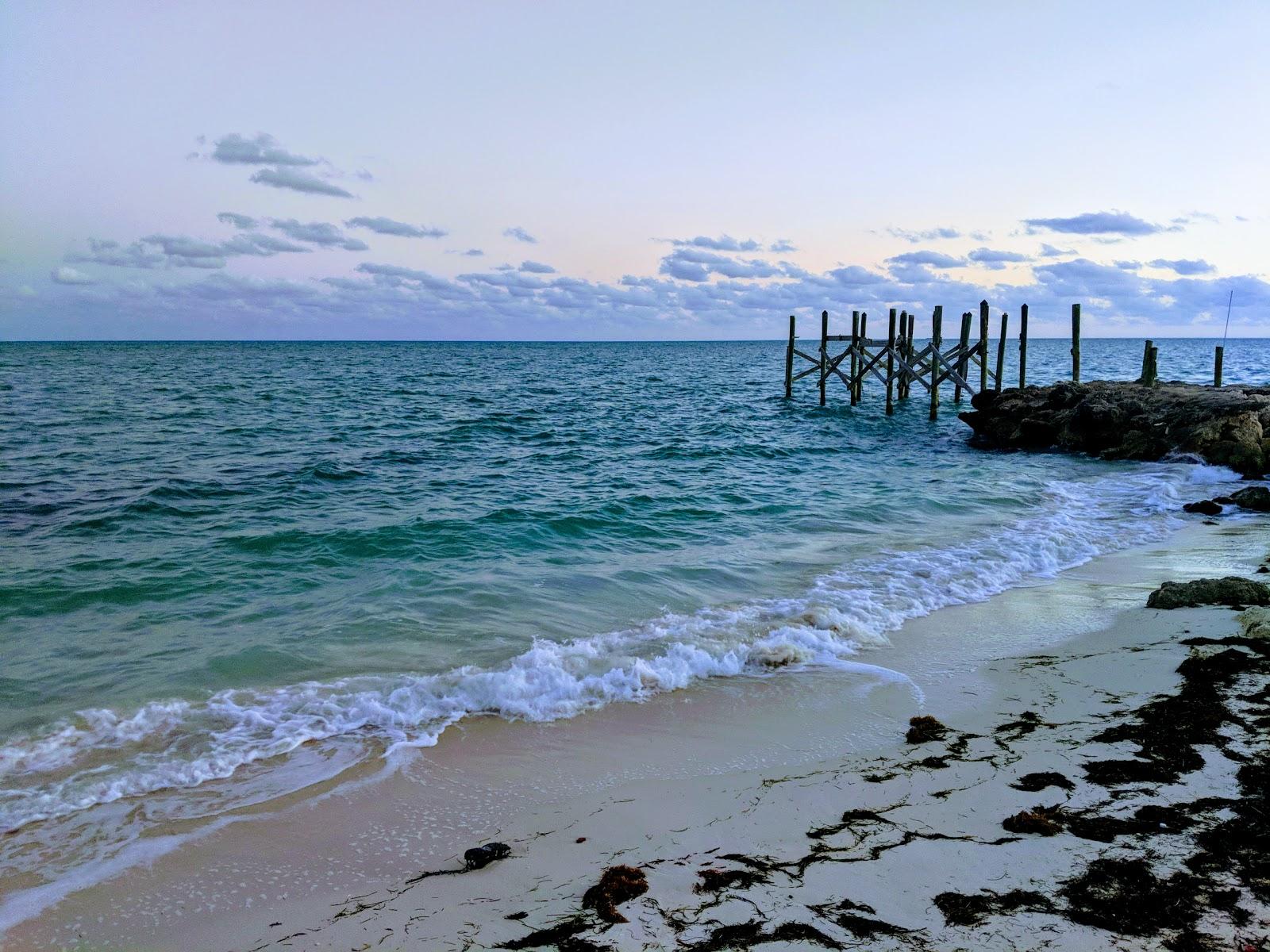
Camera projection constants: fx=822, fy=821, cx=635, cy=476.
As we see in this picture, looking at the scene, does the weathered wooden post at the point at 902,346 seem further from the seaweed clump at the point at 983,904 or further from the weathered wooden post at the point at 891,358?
the seaweed clump at the point at 983,904

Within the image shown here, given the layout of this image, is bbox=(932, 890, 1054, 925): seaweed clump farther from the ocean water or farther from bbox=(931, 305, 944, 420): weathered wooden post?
bbox=(931, 305, 944, 420): weathered wooden post

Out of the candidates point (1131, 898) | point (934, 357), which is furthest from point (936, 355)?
point (1131, 898)

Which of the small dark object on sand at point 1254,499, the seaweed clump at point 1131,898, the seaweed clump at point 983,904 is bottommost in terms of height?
the seaweed clump at point 983,904

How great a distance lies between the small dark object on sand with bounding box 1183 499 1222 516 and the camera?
1383 cm

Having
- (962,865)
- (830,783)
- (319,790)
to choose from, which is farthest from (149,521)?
(962,865)

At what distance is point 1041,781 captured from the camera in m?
4.75

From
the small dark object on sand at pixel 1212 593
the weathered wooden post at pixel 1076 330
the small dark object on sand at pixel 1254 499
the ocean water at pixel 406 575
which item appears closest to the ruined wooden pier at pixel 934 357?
the weathered wooden post at pixel 1076 330

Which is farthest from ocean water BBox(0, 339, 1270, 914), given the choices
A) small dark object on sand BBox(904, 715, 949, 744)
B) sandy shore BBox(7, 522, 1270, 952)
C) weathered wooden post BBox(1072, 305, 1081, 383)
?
weathered wooden post BBox(1072, 305, 1081, 383)

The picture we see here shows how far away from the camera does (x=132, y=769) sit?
5691 mm

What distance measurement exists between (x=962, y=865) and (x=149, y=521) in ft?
41.4

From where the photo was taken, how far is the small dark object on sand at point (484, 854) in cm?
431

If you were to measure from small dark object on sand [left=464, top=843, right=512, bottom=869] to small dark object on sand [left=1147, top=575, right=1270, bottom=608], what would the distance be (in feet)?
23.6

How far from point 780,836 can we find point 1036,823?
4.27 feet

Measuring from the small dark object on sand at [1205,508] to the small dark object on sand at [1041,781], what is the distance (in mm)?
11546
